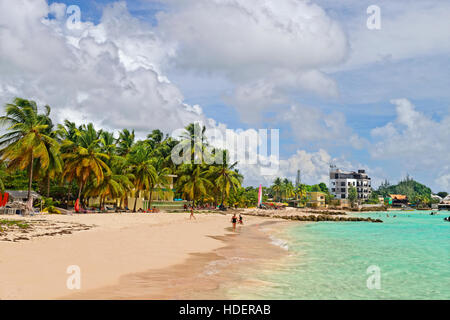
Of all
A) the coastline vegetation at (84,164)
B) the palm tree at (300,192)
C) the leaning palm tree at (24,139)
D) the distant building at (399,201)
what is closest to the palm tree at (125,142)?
the coastline vegetation at (84,164)

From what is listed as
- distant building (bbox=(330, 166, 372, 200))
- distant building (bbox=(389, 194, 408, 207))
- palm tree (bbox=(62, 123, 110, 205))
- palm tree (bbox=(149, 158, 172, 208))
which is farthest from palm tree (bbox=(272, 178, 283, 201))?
palm tree (bbox=(62, 123, 110, 205))

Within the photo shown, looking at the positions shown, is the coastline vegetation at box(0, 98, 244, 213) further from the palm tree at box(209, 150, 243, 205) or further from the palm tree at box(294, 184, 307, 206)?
the palm tree at box(294, 184, 307, 206)

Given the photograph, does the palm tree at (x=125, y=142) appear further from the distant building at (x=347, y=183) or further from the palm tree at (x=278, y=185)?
the distant building at (x=347, y=183)

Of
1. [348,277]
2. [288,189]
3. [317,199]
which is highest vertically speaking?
[288,189]

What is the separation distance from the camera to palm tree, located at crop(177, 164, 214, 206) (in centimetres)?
5747

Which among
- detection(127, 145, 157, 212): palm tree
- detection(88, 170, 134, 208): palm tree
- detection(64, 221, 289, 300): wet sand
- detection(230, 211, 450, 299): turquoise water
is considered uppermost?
detection(127, 145, 157, 212): palm tree

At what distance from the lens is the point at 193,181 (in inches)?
2306

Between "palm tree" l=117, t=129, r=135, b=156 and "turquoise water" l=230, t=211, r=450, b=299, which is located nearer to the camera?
"turquoise water" l=230, t=211, r=450, b=299

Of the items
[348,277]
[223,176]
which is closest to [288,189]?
[223,176]

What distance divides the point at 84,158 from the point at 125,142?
50.6 feet

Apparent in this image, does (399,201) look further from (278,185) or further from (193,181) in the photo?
(193,181)

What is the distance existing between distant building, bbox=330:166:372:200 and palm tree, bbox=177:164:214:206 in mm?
131090
